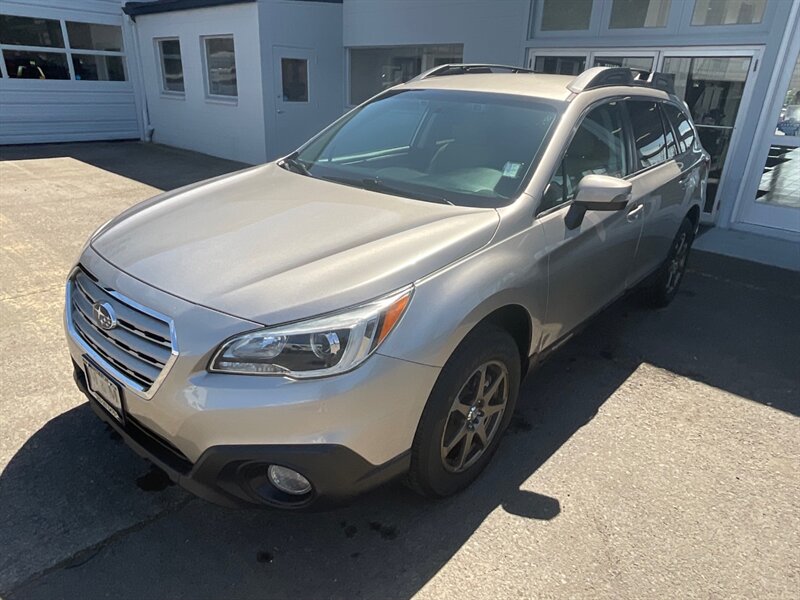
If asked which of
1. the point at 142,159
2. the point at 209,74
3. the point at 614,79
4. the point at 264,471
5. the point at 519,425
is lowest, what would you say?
the point at 142,159

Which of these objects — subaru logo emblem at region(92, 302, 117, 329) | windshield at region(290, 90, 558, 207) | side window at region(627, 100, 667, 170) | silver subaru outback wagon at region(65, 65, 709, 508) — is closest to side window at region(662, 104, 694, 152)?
side window at region(627, 100, 667, 170)

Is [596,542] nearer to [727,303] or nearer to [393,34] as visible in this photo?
[727,303]

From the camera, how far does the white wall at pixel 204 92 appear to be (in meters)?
10.5

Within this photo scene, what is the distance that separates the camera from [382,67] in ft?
39.0

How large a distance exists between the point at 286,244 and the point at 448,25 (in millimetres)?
8125

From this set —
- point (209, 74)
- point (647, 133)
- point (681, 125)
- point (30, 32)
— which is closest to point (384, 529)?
point (647, 133)

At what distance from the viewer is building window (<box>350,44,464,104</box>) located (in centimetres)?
1116

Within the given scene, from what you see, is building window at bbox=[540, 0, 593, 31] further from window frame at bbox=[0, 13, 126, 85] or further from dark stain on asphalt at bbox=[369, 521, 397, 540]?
window frame at bbox=[0, 13, 126, 85]

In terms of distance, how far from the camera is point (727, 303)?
507cm

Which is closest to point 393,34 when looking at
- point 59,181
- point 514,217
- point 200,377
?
point 59,181

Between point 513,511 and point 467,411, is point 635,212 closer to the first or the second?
point 467,411

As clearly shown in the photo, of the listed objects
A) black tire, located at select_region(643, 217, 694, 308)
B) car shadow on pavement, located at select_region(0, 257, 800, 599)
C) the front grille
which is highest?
the front grille

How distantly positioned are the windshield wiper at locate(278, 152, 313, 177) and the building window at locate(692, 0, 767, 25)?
5.90 metres

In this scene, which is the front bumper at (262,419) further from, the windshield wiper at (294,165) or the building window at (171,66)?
the building window at (171,66)
